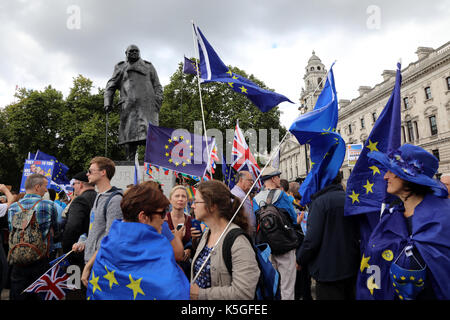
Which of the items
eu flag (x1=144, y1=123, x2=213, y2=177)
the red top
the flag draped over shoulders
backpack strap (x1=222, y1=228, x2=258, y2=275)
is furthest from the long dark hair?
eu flag (x1=144, y1=123, x2=213, y2=177)

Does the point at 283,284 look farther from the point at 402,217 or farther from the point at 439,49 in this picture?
the point at 439,49

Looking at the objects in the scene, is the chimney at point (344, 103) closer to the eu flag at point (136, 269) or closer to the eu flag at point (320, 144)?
the eu flag at point (320, 144)

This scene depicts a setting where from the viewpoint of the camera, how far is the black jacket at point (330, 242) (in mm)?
2729

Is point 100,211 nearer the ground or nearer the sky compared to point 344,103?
nearer the ground

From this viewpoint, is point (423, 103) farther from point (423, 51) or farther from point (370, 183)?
point (370, 183)

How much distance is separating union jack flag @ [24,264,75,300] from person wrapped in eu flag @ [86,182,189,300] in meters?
1.32

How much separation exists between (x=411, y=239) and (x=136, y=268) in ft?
5.60

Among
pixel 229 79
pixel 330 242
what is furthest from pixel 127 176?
pixel 330 242

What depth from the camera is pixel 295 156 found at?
82.1 meters

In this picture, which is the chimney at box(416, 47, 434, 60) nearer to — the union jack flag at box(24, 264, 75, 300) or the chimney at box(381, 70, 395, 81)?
the chimney at box(381, 70, 395, 81)

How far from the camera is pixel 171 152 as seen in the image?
6.01 m

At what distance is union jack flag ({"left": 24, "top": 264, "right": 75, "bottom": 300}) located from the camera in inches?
117

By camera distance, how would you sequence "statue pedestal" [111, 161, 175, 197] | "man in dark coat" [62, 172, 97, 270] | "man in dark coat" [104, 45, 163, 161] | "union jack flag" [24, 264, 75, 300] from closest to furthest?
1. "union jack flag" [24, 264, 75, 300]
2. "man in dark coat" [62, 172, 97, 270]
3. "statue pedestal" [111, 161, 175, 197]
4. "man in dark coat" [104, 45, 163, 161]

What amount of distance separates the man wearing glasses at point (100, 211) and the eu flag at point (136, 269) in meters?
0.87
